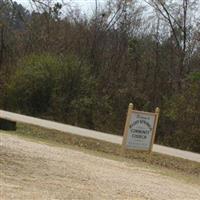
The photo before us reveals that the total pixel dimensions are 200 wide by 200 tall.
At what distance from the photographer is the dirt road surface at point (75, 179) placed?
1014 cm

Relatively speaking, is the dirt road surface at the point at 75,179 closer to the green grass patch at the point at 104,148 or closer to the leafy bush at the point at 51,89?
the green grass patch at the point at 104,148

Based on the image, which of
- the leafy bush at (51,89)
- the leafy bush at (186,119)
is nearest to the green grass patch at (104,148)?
the leafy bush at (186,119)

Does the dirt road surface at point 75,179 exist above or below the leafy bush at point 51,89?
below

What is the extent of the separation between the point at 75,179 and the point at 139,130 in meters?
7.75

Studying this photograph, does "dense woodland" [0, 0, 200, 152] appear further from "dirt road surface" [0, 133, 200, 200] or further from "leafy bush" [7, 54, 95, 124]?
"dirt road surface" [0, 133, 200, 200]

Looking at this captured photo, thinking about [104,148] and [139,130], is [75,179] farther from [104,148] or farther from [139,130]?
[104,148]

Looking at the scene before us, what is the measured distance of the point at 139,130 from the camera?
1941cm

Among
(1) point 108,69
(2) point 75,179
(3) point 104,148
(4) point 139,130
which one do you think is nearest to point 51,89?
(1) point 108,69

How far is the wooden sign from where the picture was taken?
63.0 feet

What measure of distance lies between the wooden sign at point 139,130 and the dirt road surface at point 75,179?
7.37ft

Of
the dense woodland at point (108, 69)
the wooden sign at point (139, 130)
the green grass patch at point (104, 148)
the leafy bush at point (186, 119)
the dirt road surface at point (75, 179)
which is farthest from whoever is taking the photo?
the dense woodland at point (108, 69)

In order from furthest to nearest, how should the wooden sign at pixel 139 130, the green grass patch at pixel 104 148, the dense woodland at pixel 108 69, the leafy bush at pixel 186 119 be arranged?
the dense woodland at pixel 108 69, the leafy bush at pixel 186 119, the wooden sign at pixel 139 130, the green grass patch at pixel 104 148

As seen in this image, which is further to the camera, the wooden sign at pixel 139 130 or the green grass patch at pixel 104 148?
the wooden sign at pixel 139 130

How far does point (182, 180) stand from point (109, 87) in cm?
2891
